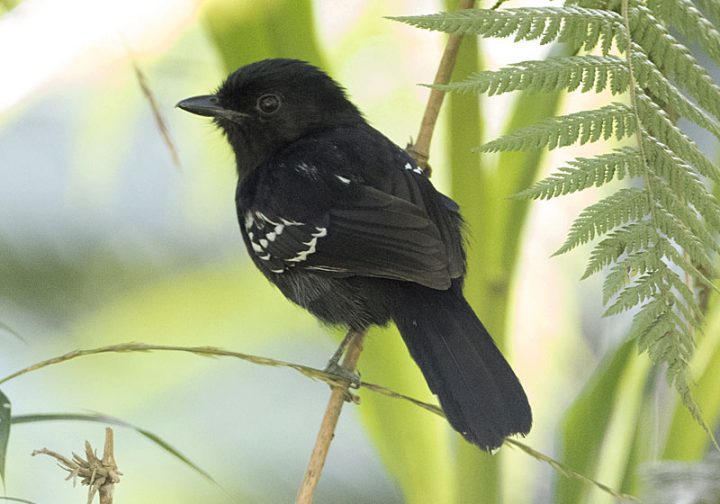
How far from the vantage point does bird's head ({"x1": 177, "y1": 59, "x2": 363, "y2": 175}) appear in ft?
6.85

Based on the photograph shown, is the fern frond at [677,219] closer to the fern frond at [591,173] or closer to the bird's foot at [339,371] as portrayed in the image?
the fern frond at [591,173]

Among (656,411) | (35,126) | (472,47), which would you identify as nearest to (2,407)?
(472,47)

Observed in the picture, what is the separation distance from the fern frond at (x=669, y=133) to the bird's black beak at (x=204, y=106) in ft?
3.99

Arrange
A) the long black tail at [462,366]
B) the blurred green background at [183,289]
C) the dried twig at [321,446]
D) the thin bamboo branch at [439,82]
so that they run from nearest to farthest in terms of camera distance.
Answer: the dried twig at [321,446], the long black tail at [462,366], the thin bamboo branch at [439,82], the blurred green background at [183,289]

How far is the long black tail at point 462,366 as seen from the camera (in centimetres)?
148

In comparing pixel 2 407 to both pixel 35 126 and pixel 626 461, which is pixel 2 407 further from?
pixel 35 126

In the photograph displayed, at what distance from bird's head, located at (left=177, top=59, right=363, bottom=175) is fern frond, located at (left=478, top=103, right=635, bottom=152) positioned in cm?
104

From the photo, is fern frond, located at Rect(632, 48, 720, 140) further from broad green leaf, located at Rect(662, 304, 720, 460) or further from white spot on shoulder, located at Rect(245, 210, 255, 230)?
white spot on shoulder, located at Rect(245, 210, 255, 230)

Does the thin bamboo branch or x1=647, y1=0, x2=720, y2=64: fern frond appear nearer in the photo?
x1=647, y1=0, x2=720, y2=64: fern frond

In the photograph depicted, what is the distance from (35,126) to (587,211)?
8.07 ft

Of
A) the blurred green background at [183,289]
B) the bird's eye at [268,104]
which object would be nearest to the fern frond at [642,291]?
the bird's eye at [268,104]

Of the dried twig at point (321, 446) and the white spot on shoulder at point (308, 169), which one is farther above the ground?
the white spot on shoulder at point (308, 169)

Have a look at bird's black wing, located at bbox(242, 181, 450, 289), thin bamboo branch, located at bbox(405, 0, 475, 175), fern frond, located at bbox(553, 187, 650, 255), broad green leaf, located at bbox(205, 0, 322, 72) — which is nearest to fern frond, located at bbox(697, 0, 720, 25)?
fern frond, located at bbox(553, 187, 650, 255)

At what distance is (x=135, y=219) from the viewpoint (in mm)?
3127
